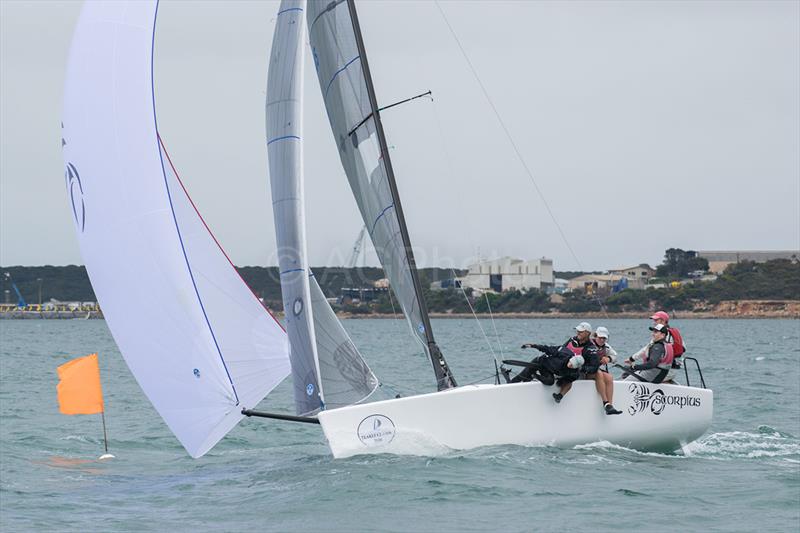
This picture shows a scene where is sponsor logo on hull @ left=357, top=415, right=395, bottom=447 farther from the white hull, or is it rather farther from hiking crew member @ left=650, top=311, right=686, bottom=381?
hiking crew member @ left=650, top=311, right=686, bottom=381

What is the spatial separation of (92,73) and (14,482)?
11.9 ft

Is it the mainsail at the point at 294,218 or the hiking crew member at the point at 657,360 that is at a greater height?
the mainsail at the point at 294,218

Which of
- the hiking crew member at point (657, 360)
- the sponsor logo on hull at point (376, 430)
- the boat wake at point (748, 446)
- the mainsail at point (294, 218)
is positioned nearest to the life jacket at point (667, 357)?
the hiking crew member at point (657, 360)

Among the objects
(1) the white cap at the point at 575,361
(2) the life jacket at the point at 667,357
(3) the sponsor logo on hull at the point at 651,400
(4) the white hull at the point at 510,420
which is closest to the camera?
(4) the white hull at the point at 510,420

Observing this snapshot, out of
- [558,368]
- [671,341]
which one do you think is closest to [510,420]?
[558,368]

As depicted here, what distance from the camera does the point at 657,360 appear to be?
36.9 feet

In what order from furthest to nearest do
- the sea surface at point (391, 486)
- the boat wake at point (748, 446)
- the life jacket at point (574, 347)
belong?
the boat wake at point (748, 446) → the life jacket at point (574, 347) → the sea surface at point (391, 486)

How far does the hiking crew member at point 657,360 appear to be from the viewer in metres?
11.3

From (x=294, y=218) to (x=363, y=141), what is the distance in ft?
3.43

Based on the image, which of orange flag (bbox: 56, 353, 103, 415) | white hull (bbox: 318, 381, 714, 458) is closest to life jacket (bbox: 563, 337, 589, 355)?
white hull (bbox: 318, 381, 714, 458)

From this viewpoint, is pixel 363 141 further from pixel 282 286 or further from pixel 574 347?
pixel 574 347

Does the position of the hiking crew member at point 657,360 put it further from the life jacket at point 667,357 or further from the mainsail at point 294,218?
the mainsail at point 294,218

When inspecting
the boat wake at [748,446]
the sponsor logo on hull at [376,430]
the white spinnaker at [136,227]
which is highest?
the white spinnaker at [136,227]

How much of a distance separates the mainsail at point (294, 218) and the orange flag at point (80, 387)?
2476mm
